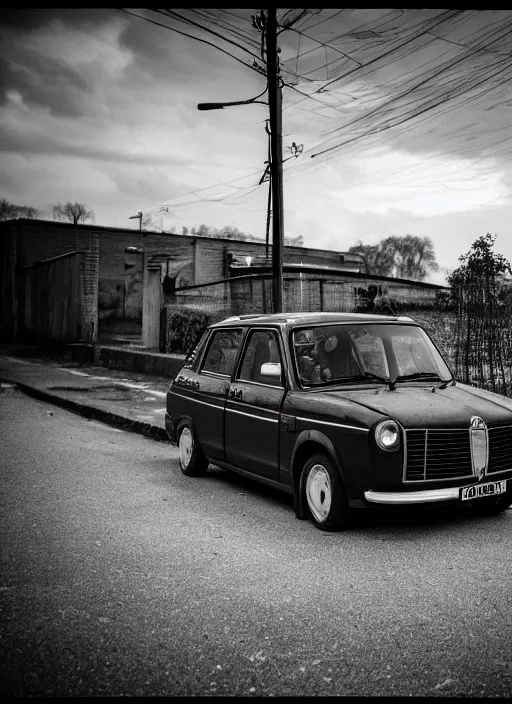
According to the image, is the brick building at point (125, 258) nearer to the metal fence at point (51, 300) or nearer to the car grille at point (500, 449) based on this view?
the metal fence at point (51, 300)

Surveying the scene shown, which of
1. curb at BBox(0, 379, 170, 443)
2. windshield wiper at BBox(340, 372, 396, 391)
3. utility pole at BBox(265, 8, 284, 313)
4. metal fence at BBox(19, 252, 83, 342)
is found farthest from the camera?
metal fence at BBox(19, 252, 83, 342)

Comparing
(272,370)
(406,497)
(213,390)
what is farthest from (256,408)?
(406,497)

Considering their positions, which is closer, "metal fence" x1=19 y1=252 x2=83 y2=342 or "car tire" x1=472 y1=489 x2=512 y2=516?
"car tire" x1=472 y1=489 x2=512 y2=516

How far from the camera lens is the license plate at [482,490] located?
5117 mm

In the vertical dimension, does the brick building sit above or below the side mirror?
above

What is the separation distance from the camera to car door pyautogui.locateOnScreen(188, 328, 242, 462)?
22.6ft

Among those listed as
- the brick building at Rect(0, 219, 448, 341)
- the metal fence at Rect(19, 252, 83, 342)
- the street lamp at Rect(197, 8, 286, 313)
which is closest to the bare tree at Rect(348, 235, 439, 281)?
the brick building at Rect(0, 219, 448, 341)

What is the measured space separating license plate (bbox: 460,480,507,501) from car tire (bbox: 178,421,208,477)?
2.95 m

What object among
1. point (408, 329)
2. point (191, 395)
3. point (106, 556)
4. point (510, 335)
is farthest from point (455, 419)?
point (510, 335)

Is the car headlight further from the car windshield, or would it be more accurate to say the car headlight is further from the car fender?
the car windshield

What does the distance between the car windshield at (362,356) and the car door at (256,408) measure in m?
0.26

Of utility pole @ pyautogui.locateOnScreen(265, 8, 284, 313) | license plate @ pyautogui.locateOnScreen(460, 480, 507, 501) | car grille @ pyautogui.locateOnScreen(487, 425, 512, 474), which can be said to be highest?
utility pole @ pyautogui.locateOnScreen(265, 8, 284, 313)

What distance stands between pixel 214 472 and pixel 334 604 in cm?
392

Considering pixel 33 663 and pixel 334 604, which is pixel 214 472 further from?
pixel 33 663
